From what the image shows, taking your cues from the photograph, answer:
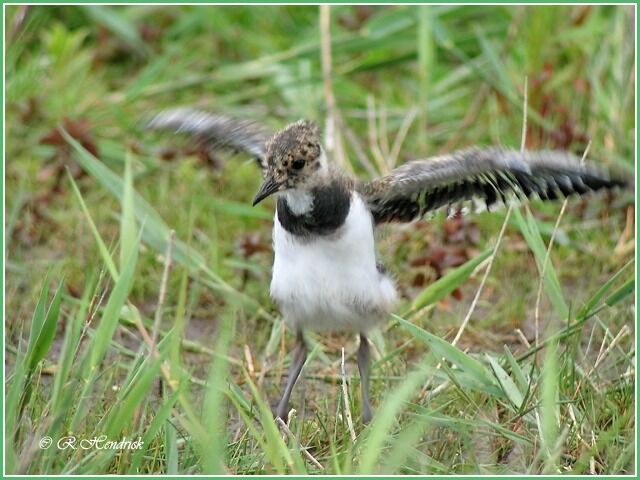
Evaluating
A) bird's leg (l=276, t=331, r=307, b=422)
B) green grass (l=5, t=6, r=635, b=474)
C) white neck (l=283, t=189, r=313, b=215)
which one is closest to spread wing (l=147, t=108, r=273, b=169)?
green grass (l=5, t=6, r=635, b=474)

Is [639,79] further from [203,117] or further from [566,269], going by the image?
[203,117]

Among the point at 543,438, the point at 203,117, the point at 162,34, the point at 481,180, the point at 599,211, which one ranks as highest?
the point at 162,34

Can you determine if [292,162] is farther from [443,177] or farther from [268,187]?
[443,177]

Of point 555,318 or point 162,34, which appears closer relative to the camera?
point 555,318

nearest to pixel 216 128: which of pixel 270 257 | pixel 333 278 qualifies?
pixel 270 257

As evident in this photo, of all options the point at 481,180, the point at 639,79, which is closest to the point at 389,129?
the point at 639,79
